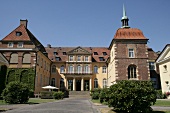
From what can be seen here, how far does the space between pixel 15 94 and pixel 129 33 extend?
847 inches

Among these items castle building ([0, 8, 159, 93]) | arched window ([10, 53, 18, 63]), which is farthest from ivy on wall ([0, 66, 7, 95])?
arched window ([10, 53, 18, 63])

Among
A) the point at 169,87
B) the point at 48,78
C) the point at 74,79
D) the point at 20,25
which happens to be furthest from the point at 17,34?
the point at 169,87

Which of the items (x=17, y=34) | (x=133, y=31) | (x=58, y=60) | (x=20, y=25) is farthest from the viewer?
(x=58, y=60)

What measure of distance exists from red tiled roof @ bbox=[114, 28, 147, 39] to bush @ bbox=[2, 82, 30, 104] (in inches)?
724

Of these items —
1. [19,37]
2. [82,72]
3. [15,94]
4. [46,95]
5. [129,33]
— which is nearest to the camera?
[15,94]

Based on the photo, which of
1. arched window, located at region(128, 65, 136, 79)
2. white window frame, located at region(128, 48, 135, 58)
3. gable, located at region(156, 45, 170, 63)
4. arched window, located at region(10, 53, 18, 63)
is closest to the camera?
gable, located at region(156, 45, 170, 63)

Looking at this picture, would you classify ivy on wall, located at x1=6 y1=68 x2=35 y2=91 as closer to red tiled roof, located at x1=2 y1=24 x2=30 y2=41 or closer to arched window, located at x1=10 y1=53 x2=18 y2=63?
arched window, located at x1=10 y1=53 x2=18 y2=63

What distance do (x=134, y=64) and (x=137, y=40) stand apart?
4209 millimetres

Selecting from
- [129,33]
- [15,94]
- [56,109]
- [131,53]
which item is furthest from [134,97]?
[129,33]

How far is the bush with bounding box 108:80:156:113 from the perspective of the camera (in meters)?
9.06

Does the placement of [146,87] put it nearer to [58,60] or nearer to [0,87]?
[0,87]

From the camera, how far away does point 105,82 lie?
44469mm

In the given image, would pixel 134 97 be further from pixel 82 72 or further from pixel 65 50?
pixel 65 50

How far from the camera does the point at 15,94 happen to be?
16.7 metres
